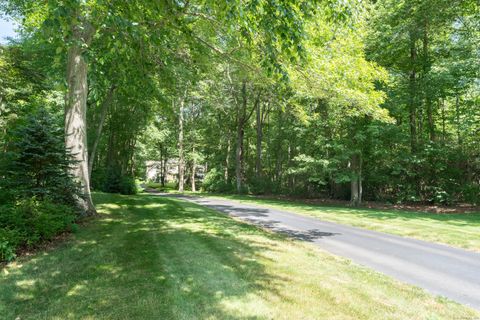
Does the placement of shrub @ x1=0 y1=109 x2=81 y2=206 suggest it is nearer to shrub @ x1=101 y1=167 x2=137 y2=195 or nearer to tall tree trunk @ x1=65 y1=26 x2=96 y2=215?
tall tree trunk @ x1=65 y1=26 x2=96 y2=215

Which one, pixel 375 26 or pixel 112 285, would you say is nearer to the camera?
pixel 112 285

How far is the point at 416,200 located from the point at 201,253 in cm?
1809

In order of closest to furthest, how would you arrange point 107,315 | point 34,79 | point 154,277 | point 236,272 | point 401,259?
point 107,315
point 154,277
point 236,272
point 401,259
point 34,79

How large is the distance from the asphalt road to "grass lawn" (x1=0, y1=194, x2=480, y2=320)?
1.98ft

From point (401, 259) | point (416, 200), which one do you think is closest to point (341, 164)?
point (416, 200)

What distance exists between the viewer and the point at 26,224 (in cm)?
639

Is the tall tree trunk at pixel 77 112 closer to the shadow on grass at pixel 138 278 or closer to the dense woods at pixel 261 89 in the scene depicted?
the dense woods at pixel 261 89

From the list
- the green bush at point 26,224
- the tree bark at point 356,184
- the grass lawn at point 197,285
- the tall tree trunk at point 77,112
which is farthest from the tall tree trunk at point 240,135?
the green bush at point 26,224

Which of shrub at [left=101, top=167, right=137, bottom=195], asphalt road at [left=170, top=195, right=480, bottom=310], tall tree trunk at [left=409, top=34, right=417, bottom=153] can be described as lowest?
asphalt road at [left=170, top=195, right=480, bottom=310]

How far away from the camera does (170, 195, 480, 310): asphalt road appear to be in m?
5.32

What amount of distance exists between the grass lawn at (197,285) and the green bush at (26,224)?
415mm

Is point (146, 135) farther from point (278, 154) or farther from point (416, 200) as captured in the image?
point (416, 200)

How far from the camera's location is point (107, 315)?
3.63 m

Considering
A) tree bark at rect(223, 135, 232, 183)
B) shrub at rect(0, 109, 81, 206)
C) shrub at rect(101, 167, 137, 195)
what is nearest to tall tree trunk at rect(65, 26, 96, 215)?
shrub at rect(0, 109, 81, 206)
